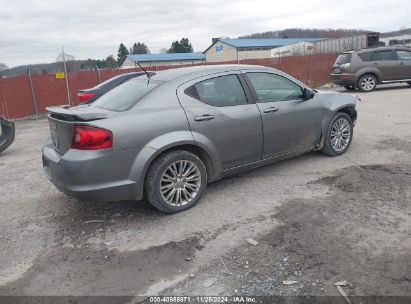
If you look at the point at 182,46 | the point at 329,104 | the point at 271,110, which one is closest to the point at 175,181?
the point at 271,110

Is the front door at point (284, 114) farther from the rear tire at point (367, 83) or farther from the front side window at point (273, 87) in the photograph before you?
the rear tire at point (367, 83)

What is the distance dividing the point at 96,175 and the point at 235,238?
1471mm

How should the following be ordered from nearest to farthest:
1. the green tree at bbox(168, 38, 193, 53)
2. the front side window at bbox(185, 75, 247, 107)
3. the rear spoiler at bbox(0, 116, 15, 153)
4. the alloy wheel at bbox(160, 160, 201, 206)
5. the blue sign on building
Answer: the alloy wheel at bbox(160, 160, 201, 206)
the front side window at bbox(185, 75, 247, 107)
the rear spoiler at bbox(0, 116, 15, 153)
the blue sign on building
the green tree at bbox(168, 38, 193, 53)

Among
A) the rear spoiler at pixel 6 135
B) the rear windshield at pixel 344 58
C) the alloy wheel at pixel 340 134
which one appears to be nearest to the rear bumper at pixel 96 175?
the alloy wheel at pixel 340 134

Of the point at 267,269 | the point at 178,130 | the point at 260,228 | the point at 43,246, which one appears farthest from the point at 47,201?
the point at 267,269

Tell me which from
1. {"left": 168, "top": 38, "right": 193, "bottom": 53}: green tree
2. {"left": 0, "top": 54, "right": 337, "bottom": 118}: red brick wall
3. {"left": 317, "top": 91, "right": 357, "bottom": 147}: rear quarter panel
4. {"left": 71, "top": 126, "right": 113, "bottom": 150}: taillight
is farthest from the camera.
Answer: {"left": 168, "top": 38, "right": 193, "bottom": 53}: green tree

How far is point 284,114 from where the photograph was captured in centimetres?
502

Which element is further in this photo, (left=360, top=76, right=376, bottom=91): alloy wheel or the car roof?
(left=360, top=76, right=376, bottom=91): alloy wheel

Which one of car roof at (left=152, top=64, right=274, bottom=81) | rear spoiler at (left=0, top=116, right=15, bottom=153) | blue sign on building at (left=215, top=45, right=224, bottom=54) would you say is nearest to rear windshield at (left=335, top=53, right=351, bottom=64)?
car roof at (left=152, top=64, right=274, bottom=81)

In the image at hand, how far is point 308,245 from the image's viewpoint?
3.38 metres

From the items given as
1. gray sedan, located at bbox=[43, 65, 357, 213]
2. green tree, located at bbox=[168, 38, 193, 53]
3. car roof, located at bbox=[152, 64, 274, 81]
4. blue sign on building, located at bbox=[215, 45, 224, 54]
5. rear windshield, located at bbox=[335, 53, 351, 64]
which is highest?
green tree, located at bbox=[168, 38, 193, 53]

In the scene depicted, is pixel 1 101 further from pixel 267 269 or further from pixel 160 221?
pixel 267 269

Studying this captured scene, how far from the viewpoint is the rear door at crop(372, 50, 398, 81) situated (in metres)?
15.2

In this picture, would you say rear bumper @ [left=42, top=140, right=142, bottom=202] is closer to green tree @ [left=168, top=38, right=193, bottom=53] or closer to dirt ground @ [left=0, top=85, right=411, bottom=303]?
dirt ground @ [left=0, top=85, right=411, bottom=303]
